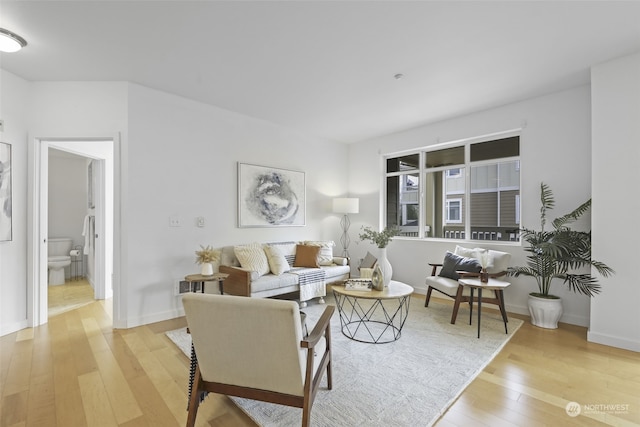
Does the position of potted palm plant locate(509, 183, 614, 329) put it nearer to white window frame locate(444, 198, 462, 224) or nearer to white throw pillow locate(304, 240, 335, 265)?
white window frame locate(444, 198, 462, 224)

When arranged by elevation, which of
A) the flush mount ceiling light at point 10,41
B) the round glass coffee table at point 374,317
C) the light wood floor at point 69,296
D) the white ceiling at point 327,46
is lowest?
the light wood floor at point 69,296

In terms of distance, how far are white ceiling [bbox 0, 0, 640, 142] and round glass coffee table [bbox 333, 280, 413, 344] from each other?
226 cm

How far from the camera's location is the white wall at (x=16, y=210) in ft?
9.92

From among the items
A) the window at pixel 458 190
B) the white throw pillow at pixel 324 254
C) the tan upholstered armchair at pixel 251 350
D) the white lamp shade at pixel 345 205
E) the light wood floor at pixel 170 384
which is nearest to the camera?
the tan upholstered armchair at pixel 251 350

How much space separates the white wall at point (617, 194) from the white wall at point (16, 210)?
594 centimetres

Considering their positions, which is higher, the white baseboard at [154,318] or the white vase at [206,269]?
the white vase at [206,269]

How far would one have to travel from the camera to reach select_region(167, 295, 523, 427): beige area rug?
1801mm

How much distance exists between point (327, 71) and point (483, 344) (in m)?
3.14

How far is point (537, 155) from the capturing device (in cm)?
376

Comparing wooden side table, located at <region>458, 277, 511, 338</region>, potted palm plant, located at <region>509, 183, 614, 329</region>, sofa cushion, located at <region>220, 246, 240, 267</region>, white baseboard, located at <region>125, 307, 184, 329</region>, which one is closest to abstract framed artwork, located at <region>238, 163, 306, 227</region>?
sofa cushion, located at <region>220, 246, 240, 267</region>

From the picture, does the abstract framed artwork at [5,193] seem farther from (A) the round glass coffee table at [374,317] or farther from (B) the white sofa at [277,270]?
(A) the round glass coffee table at [374,317]

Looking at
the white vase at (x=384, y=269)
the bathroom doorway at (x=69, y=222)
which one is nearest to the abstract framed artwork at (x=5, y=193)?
the bathroom doorway at (x=69, y=222)

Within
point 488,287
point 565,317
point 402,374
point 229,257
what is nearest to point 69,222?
point 229,257

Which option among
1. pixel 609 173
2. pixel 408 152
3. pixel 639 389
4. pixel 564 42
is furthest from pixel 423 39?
pixel 639 389
